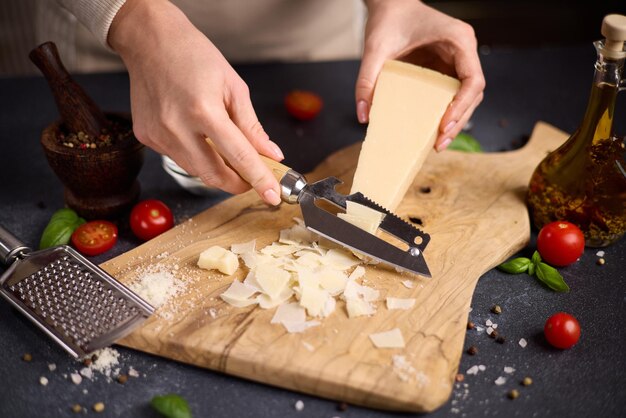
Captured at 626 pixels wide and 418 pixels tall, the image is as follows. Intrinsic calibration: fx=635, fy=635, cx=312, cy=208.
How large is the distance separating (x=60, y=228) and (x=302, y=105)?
1061 millimetres

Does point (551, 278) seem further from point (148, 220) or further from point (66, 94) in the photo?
point (66, 94)

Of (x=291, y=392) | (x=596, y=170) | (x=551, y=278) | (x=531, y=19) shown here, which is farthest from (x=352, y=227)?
(x=531, y=19)

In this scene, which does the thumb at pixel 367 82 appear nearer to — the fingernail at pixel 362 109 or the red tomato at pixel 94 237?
the fingernail at pixel 362 109

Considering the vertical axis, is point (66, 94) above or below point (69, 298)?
above

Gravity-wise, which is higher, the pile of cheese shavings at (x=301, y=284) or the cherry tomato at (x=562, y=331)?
the pile of cheese shavings at (x=301, y=284)

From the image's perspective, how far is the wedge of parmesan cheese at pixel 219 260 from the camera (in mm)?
1763

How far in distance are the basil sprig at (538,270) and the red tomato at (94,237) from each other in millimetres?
1192

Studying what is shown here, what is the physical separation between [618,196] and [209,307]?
121 centimetres

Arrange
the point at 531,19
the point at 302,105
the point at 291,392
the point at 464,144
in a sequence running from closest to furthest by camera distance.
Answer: the point at 291,392, the point at 464,144, the point at 302,105, the point at 531,19

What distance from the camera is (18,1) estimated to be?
11.4ft

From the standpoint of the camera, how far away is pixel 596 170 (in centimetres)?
185

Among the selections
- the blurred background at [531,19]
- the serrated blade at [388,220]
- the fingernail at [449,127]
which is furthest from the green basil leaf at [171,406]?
the blurred background at [531,19]

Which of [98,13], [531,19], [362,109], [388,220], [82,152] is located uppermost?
[98,13]

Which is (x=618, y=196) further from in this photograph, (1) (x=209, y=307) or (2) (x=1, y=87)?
(2) (x=1, y=87)
